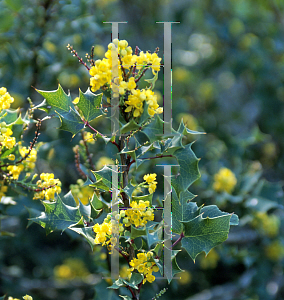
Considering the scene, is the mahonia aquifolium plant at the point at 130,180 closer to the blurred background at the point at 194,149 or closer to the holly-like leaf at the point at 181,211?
the holly-like leaf at the point at 181,211

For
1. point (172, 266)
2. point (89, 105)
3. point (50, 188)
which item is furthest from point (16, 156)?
point (172, 266)

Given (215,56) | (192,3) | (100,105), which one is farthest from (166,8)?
(100,105)

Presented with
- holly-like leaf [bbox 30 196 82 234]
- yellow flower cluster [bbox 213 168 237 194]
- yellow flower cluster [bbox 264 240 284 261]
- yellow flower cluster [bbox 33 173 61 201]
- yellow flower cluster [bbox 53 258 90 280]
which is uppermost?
yellow flower cluster [bbox 33 173 61 201]

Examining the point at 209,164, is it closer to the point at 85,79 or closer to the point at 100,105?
the point at 85,79

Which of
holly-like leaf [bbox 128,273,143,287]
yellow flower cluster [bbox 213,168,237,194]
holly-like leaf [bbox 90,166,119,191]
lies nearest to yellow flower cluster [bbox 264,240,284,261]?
yellow flower cluster [bbox 213,168,237,194]

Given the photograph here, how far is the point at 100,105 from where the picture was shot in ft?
3.15

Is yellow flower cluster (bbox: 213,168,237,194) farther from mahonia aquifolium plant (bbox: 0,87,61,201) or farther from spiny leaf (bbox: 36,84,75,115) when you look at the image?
spiny leaf (bbox: 36,84,75,115)

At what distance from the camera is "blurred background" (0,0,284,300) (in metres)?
2.05

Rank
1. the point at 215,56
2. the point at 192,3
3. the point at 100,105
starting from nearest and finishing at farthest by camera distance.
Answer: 1. the point at 100,105
2. the point at 215,56
3. the point at 192,3

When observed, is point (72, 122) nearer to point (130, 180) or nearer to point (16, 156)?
point (130, 180)

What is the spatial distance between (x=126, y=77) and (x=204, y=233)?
0.47 m

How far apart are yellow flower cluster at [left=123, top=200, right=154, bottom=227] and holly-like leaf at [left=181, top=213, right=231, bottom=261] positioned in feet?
0.37

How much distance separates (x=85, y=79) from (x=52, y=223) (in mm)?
1655

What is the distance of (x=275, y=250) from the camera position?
2156 millimetres
